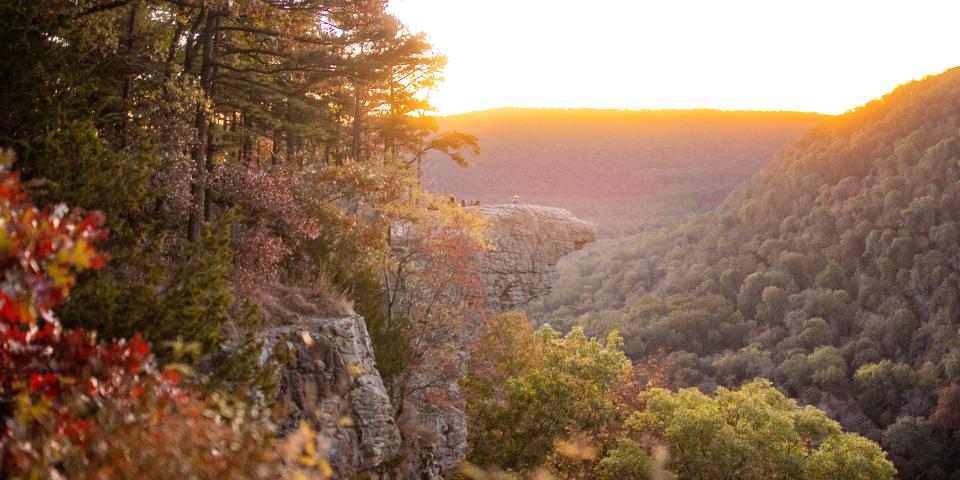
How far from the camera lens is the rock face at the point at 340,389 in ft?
34.7

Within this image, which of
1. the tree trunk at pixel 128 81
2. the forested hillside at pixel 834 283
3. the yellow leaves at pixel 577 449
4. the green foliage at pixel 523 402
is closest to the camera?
the yellow leaves at pixel 577 449

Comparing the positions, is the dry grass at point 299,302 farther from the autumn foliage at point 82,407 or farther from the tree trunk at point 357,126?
the tree trunk at point 357,126

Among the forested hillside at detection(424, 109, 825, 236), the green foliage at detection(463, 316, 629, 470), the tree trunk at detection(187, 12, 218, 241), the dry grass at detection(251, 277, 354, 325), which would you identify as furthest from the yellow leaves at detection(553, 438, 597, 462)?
the forested hillside at detection(424, 109, 825, 236)

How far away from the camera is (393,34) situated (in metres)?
14.7

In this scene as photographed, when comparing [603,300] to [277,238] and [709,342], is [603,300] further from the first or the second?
[277,238]

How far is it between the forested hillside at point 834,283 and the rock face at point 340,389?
3358 cm

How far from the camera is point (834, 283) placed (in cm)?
5934

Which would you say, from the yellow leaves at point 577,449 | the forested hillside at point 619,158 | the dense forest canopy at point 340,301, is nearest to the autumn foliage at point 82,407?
the dense forest canopy at point 340,301

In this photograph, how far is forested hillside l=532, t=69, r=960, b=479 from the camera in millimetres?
46469

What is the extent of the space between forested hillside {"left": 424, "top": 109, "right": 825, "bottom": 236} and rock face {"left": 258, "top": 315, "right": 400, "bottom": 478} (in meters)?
69.0

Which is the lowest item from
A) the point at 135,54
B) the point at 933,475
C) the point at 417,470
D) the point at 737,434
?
the point at 933,475

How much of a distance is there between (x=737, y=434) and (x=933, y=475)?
19.6 metres

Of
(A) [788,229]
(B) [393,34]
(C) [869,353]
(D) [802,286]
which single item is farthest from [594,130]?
(B) [393,34]

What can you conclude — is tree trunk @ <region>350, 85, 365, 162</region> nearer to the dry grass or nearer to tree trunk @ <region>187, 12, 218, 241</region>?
the dry grass
